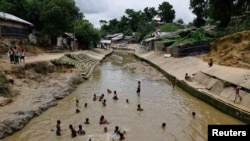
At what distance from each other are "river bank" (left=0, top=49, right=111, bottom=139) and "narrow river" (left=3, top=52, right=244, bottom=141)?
0.59 meters

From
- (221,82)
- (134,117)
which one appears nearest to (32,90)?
(134,117)

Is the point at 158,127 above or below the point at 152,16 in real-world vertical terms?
below

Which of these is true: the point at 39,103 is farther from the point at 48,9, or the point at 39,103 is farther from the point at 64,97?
the point at 48,9

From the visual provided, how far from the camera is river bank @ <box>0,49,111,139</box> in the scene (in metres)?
18.3

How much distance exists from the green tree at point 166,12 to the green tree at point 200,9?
58.5 metres

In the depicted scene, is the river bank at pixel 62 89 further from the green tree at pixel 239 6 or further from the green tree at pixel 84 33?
the green tree at pixel 84 33

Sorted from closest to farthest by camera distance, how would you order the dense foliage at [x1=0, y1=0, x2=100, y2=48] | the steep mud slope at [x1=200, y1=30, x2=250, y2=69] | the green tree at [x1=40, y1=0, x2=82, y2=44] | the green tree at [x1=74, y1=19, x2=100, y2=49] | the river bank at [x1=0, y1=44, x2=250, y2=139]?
1. the river bank at [x1=0, y1=44, x2=250, y2=139]
2. the steep mud slope at [x1=200, y1=30, x2=250, y2=69]
3. the green tree at [x1=40, y1=0, x2=82, y2=44]
4. the dense foliage at [x1=0, y1=0, x2=100, y2=48]
5. the green tree at [x1=74, y1=19, x2=100, y2=49]

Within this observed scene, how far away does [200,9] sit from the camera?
189 feet

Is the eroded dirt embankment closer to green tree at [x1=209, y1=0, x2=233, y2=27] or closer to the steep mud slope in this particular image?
the steep mud slope

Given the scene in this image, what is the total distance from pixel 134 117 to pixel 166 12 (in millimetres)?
104997

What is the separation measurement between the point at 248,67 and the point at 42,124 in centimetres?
1971

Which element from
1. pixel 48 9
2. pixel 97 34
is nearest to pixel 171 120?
pixel 48 9

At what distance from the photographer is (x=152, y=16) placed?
437 ft

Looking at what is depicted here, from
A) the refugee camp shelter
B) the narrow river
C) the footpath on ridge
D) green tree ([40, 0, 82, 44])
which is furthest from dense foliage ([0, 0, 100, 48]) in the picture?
the footpath on ridge
